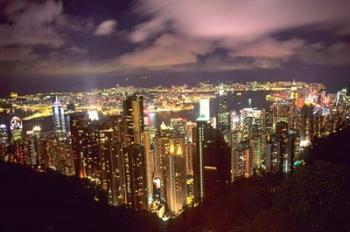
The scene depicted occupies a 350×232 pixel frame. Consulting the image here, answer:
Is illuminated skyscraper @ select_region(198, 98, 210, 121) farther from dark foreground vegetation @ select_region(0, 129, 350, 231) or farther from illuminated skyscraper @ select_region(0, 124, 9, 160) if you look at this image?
dark foreground vegetation @ select_region(0, 129, 350, 231)

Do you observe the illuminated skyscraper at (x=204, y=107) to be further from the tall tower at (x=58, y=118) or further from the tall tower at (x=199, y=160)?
the tall tower at (x=58, y=118)

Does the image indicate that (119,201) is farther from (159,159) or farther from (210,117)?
(210,117)

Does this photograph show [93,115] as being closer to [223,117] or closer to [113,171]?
[113,171]

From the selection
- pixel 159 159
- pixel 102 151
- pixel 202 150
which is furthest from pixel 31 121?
pixel 202 150

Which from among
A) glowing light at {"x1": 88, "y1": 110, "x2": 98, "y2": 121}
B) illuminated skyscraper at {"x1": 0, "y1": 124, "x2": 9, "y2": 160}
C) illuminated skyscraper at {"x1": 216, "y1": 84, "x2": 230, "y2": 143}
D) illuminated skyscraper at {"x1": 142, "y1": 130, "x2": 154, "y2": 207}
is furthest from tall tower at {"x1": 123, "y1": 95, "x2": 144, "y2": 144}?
illuminated skyscraper at {"x1": 0, "y1": 124, "x2": 9, "y2": 160}

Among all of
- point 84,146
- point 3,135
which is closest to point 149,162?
point 84,146

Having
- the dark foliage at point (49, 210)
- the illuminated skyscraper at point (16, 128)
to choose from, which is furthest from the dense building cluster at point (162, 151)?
the dark foliage at point (49, 210)
